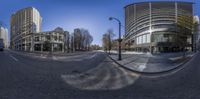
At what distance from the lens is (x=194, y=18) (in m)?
7.40

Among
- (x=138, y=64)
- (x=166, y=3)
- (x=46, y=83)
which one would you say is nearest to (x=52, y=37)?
(x=46, y=83)

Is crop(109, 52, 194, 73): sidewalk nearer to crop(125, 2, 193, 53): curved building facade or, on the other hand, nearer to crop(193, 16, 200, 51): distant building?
crop(125, 2, 193, 53): curved building facade

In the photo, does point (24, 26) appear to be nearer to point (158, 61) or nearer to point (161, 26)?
point (161, 26)

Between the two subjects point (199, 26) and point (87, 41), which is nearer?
point (87, 41)

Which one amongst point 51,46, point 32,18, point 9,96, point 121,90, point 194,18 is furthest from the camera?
point 51,46

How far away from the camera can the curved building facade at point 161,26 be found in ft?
22.2

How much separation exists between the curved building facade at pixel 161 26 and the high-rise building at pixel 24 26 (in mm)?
3037

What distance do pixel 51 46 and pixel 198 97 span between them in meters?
5.17

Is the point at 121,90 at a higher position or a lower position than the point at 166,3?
lower

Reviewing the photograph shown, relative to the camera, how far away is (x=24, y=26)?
23.7 ft

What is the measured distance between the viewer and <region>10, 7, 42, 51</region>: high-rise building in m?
6.93

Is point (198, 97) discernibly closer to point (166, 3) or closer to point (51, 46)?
point (166, 3)

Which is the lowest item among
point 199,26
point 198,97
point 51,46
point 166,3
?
point 198,97

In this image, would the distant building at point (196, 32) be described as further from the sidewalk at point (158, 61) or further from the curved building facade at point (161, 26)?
the sidewalk at point (158, 61)
